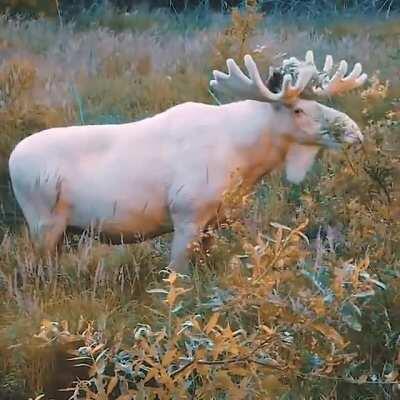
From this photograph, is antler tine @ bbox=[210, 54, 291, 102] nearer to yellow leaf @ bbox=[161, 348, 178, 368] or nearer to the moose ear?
the moose ear

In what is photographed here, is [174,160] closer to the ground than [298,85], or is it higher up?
closer to the ground

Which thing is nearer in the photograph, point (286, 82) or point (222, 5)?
point (286, 82)

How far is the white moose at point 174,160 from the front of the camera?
4.03 meters

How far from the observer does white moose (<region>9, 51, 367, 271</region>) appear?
13.2 ft

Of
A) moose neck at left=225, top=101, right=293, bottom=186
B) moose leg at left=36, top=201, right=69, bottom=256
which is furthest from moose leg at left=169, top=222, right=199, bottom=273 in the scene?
moose leg at left=36, top=201, right=69, bottom=256

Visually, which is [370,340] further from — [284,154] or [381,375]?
[284,154]

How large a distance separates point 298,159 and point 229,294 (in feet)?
5.26

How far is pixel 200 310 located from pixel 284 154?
93cm

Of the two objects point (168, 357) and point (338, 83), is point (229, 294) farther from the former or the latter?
point (338, 83)

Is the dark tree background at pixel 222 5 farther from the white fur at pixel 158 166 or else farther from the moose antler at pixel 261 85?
the moose antler at pixel 261 85

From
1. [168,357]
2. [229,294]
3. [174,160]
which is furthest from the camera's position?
[174,160]

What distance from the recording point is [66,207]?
4180 mm

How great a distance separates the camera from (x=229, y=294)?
8.72 ft

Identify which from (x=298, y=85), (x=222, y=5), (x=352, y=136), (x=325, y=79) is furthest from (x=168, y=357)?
(x=222, y=5)
